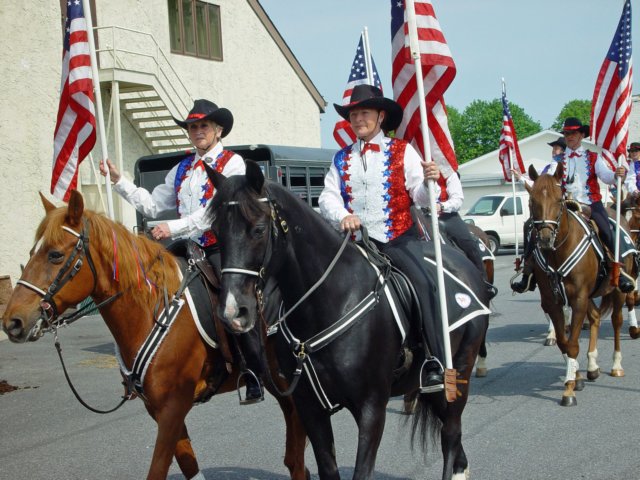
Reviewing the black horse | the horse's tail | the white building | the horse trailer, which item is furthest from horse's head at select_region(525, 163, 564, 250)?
the white building

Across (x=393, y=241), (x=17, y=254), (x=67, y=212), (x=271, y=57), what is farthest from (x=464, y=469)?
(x=271, y=57)

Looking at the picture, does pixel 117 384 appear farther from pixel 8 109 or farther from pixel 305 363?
pixel 8 109

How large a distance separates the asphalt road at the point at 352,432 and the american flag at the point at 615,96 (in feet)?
9.42

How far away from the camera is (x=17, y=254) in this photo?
51.0 ft

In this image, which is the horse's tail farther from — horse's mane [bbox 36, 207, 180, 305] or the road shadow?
horse's mane [bbox 36, 207, 180, 305]

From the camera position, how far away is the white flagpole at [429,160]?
4645 mm

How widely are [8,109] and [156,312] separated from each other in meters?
12.7

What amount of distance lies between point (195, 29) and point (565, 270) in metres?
16.1

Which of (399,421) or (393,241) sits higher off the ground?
(393,241)

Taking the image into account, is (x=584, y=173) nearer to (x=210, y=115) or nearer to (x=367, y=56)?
(x=210, y=115)

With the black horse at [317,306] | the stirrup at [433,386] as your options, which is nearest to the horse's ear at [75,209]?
the black horse at [317,306]

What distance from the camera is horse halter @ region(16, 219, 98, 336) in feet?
14.2

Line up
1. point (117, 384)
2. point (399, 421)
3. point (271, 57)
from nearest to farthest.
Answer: point (399, 421), point (117, 384), point (271, 57)

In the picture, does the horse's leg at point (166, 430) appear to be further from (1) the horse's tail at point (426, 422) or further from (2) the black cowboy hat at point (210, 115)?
(2) the black cowboy hat at point (210, 115)
